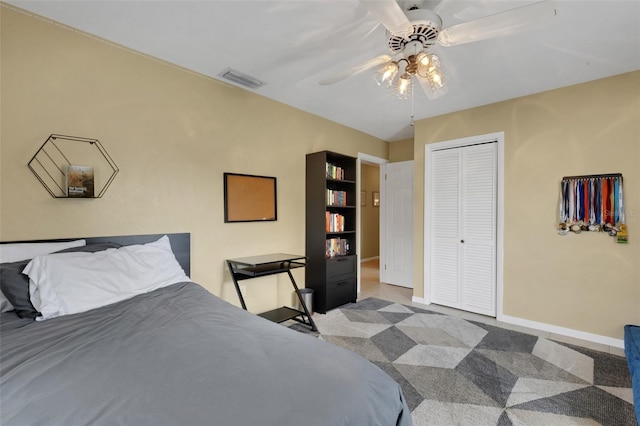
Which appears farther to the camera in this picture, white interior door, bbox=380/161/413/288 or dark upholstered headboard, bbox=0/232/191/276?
white interior door, bbox=380/161/413/288

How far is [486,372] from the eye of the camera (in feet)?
7.63

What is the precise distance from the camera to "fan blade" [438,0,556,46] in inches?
53.8

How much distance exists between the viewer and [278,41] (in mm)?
2268

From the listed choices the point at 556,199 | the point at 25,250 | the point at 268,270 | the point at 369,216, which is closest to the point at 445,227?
the point at 556,199

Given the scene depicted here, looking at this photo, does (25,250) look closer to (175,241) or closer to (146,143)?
(175,241)

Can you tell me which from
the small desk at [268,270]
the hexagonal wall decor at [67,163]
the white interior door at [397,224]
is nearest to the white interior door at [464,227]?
the white interior door at [397,224]

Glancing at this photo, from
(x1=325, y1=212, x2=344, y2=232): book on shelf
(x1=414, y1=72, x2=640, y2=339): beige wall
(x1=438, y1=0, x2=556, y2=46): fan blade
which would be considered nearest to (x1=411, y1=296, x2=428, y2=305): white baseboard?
(x1=414, y1=72, x2=640, y2=339): beige wall

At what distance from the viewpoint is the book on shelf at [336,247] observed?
3847mm

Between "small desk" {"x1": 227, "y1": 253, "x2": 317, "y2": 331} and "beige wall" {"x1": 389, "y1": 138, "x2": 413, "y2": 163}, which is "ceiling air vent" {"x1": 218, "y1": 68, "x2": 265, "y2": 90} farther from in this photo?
"beige wall" {"x1": 389, "y1": 138, "x2": 413, "y2": 163}

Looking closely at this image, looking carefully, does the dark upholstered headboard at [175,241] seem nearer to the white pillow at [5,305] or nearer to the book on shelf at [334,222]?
the white pillow at [5,305]

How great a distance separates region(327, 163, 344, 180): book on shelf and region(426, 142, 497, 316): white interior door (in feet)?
3.99

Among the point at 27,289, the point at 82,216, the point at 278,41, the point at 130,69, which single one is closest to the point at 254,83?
the point at 278,41

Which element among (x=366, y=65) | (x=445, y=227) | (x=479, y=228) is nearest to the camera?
(x=366, y=65)

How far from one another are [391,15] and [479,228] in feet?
9.77
